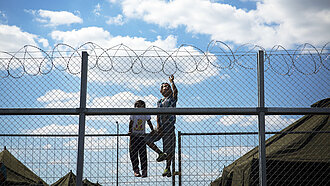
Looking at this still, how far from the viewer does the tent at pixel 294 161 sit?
19.7 ft

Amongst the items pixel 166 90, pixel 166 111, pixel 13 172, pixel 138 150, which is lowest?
pixel 13 172

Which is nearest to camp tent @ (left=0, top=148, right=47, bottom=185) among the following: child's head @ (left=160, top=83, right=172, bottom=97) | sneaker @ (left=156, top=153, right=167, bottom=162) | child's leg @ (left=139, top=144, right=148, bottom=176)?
child's leg @ (left=139, top=144, right=148, bottom=176)

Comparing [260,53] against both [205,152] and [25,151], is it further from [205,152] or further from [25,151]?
[25,151]

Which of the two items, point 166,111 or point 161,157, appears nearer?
point 166,111

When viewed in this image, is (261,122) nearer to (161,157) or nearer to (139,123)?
(161,157)

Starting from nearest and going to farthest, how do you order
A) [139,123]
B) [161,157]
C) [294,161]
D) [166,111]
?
[166,111] < [161,157] < [139,123] < [294,161]

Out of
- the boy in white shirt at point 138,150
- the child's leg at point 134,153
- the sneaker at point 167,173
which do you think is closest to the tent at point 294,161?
the sneaker at point 167,173

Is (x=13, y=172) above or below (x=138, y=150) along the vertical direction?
below

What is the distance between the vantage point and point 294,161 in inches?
243

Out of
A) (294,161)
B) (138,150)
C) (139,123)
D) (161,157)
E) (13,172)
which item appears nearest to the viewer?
(161,157)

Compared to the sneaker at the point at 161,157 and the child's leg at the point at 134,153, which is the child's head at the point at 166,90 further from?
the sneaker at the point at 161,157

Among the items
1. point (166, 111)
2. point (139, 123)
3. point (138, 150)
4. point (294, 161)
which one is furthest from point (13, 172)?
point (294, 161)

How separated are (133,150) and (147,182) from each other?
564 mm

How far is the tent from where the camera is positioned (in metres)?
6.00
